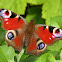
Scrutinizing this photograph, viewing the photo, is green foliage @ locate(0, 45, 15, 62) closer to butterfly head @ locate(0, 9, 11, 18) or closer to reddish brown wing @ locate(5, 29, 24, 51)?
reddish brown wing @ locate(5, 29, 24, 51)

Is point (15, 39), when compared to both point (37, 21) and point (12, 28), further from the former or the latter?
point (37, 21)

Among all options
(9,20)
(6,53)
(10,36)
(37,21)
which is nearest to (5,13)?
(9,20)

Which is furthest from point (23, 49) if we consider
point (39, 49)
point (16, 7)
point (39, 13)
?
point (39, 13)

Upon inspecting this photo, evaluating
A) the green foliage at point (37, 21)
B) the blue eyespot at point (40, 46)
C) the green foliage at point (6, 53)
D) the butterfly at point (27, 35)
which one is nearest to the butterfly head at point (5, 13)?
the butterfly at point (27, 35)

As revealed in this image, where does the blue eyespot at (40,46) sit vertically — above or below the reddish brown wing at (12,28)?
below

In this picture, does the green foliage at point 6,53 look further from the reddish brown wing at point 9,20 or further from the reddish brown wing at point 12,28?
the reddish brown wing at point 9,20
